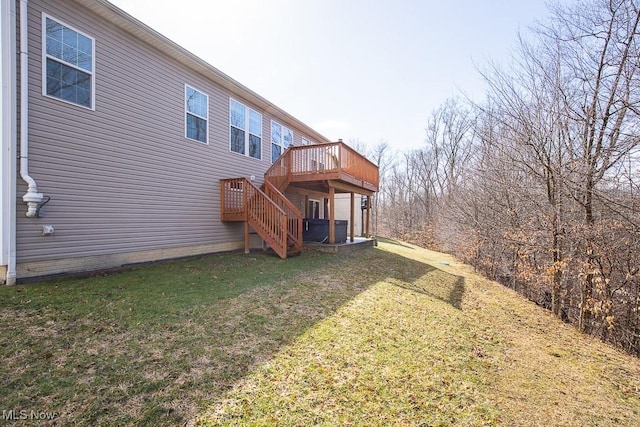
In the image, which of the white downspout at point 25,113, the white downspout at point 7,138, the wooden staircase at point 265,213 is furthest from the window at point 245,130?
the white downspout at point 7,138

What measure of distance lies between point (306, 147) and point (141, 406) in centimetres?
826

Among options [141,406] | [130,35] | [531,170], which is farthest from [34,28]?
[531,170]

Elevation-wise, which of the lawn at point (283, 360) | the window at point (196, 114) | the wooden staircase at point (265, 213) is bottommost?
the lawn at point (283, 360)

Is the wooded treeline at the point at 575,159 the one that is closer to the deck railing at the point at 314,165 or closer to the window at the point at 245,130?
the deck railing at the point at 314,165

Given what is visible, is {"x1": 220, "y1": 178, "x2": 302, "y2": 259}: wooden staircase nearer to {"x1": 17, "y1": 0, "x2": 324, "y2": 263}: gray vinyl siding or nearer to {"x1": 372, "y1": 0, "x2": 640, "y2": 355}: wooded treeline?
{"x1": 17, "y1": 0, "x2": 324, "y2": 263}: gray vinyl siding

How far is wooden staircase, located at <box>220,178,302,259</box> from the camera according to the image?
7730mm

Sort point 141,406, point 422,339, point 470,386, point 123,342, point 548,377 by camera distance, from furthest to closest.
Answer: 1. point 422,339
2. point 548,377
3. point 123,342
4. point 470,386
5. point 141,406

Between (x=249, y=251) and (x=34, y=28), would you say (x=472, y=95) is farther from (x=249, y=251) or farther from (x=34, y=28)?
(x=34, y=28)

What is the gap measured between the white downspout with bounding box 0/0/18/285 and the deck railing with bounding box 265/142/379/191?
18.0 feet

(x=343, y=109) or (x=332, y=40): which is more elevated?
(x=343, y=109)

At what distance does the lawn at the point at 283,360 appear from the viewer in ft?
7.54

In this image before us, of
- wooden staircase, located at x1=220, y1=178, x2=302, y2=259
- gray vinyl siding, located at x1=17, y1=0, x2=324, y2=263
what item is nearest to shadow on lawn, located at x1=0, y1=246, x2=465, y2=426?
gray vinyl siding, located at x1=17, y1=0, x2=324, y2=263

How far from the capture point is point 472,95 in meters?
6.97

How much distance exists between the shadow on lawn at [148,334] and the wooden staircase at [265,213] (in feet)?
5.46
